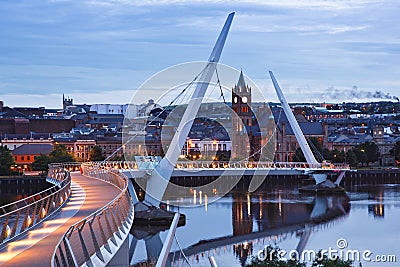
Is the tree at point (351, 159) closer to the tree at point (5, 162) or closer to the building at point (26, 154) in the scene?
the building at point (26, 154)

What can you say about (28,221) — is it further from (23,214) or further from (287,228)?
(287,228)

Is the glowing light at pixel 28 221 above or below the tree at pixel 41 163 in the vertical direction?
above

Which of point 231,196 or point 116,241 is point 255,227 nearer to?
point 231,196

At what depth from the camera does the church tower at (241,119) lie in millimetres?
47969

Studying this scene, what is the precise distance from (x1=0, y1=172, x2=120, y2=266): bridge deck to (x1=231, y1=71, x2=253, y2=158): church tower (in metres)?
38.1

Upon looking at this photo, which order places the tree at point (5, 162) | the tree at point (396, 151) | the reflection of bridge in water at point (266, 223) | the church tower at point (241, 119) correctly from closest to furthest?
the reflection of bridge in water at point (266, 223), the tree at point (5, 162), the tree at point (396, 151), the church tower at point (241, 119)

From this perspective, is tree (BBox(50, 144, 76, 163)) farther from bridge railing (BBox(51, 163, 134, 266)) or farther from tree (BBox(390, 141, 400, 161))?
bridge railing (BBox(51, 163, 134, 266))

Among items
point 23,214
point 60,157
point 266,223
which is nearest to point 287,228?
point 266,223

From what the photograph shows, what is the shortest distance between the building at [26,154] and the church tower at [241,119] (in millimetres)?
11556

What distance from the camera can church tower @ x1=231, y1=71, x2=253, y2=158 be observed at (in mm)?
47969

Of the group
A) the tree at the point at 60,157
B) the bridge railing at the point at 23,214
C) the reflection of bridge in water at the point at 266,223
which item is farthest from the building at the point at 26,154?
the bridge railing at the point at 23,214

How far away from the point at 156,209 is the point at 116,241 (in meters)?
12.8

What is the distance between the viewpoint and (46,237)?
17.6 feet

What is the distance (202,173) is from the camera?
78.7ft
